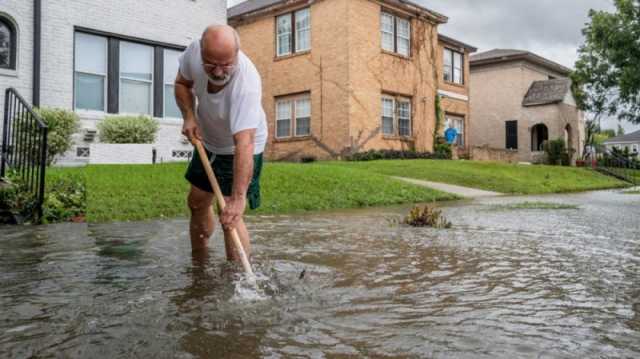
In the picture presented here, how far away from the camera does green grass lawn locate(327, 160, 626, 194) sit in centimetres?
1459

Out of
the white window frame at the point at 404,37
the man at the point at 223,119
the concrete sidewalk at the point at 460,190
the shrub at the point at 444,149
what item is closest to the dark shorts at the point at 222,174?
the man at the point at 223,119

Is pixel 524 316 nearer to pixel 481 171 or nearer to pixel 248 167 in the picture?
pixel 248 167

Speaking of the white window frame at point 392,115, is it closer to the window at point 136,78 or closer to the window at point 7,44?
the window at point 136,78

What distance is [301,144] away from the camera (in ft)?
69.1

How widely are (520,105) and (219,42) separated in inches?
1241

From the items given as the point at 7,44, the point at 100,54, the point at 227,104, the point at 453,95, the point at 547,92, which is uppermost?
the point at 547,92

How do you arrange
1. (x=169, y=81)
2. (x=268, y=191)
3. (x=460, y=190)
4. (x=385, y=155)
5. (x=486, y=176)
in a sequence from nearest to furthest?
(x=268, y=191) → (x=460, y=190) → (x=169, y=81) → (x=486, y=176) → (x=385, y=155)

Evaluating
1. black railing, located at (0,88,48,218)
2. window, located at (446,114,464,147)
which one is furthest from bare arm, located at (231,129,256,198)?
window, located at (446,114,464,147)

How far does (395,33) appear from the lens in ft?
71.9

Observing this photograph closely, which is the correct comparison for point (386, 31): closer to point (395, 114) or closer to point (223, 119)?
point (395, 114)

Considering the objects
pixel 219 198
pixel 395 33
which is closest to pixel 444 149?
pixel 395 33

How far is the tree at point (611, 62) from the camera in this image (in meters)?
29.4

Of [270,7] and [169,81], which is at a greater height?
[270,7]

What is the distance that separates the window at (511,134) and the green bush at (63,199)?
28.4 meters
